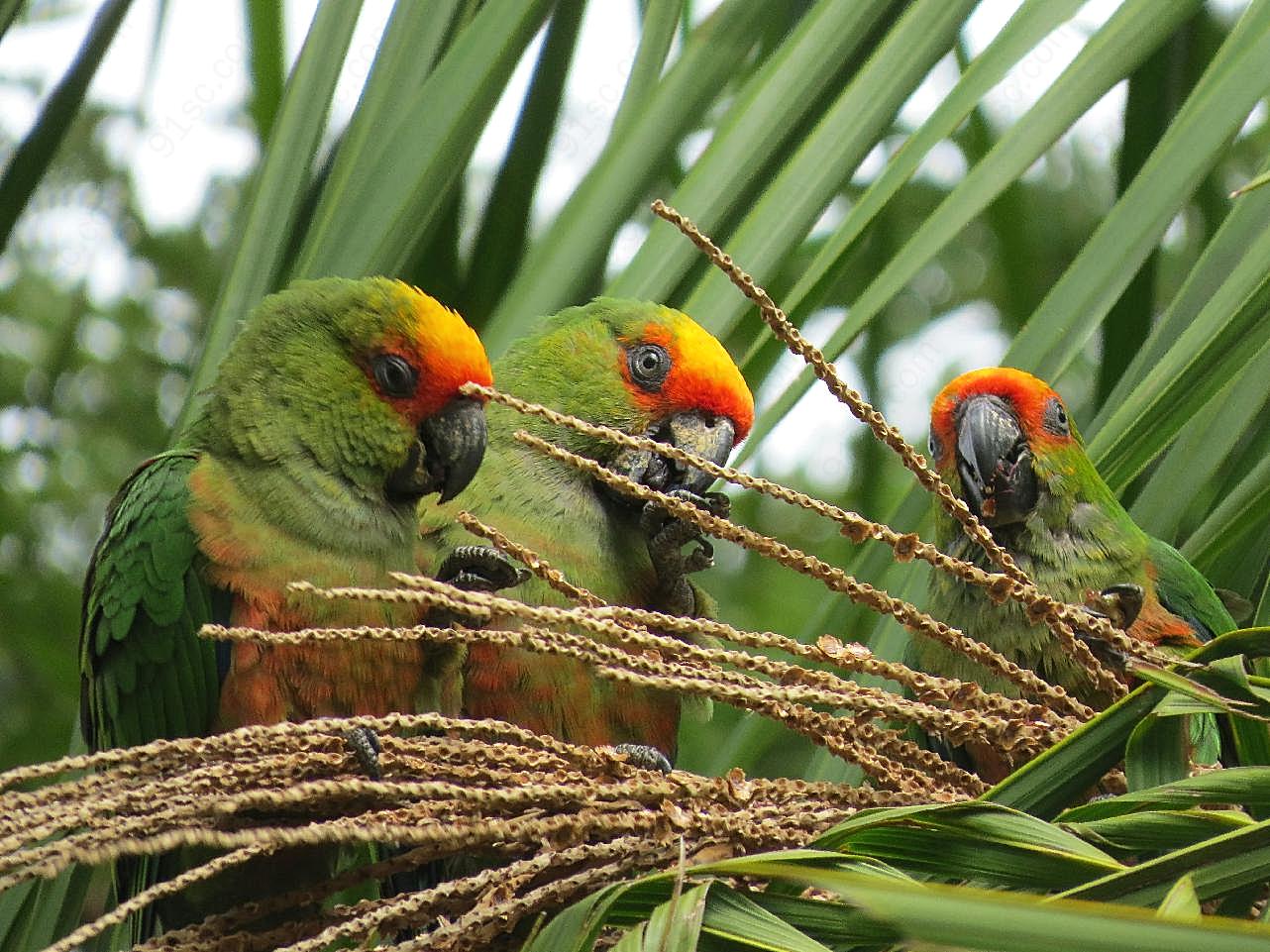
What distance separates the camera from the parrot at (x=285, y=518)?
2.30 metres

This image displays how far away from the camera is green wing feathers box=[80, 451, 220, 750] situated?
2334mm

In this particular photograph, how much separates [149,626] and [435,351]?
664 mm

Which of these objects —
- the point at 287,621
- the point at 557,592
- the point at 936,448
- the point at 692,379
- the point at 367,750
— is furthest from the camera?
the point at 692,379

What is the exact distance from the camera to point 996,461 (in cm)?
253

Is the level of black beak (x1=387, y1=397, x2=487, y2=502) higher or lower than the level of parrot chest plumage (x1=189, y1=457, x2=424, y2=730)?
higher

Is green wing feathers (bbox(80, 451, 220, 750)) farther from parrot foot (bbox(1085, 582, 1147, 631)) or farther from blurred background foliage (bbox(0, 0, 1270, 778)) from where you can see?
parrot foot (bbox(1085, 582, 1147, 631))

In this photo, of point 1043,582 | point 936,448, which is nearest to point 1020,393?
point 936,448

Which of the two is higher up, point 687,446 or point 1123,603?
point 1123,603

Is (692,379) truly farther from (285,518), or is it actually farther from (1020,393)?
(285,518)

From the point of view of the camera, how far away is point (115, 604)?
2.38 m

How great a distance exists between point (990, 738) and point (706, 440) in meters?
1.72

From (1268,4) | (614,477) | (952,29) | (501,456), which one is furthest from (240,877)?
(1268,4)

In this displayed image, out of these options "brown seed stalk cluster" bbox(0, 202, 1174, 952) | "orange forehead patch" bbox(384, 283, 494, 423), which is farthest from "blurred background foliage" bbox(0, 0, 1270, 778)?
"brown seed stalk cluster" bbox(0, 202, 1174, 952)

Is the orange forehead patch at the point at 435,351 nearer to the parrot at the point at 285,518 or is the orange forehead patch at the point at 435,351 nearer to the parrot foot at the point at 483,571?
the parrot at the point at 285,518
